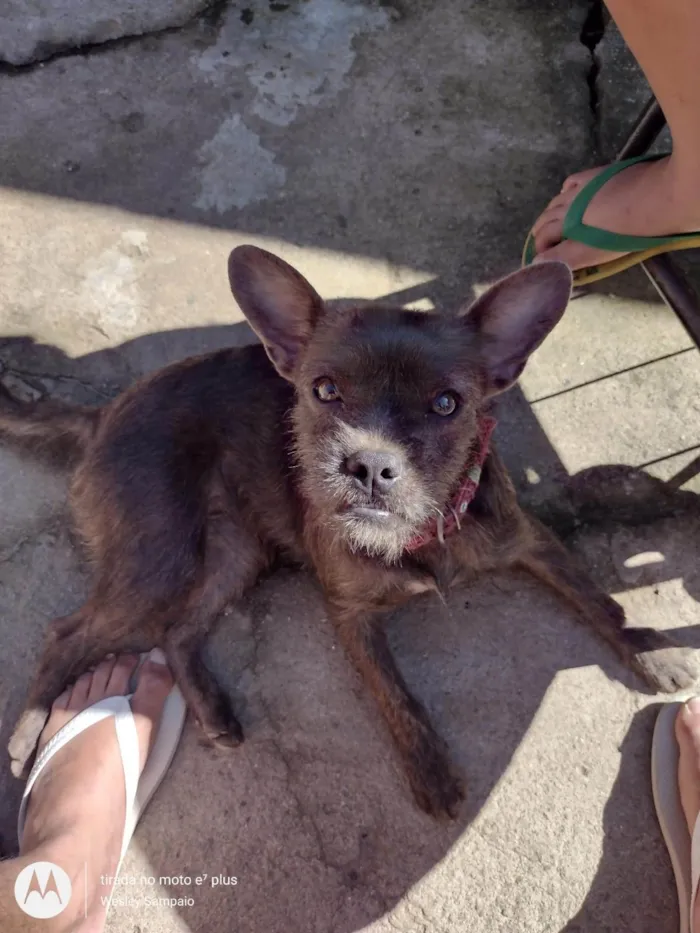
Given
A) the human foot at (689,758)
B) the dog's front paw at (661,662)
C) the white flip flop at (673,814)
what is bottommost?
the white flip flop at (673,814)

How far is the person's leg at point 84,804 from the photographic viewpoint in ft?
8.24

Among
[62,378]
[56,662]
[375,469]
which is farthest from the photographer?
[62,378]

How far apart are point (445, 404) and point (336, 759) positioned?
1523mm

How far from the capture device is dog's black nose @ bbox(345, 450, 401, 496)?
2115mm

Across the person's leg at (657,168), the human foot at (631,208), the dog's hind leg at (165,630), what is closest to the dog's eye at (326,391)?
the dog's hind leg at (165,630)

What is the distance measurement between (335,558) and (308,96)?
2.73 meters

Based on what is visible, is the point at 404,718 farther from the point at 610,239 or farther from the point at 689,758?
the point at 610,239

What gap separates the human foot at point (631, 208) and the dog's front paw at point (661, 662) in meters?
1.56

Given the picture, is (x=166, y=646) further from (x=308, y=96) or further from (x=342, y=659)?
(x=308, y=96)

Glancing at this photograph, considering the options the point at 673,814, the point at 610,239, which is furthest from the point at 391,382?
the point at 673,814

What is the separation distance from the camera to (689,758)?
2.65 metres

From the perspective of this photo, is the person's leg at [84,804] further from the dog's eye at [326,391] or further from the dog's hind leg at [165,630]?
the dog's eye at [326,391]

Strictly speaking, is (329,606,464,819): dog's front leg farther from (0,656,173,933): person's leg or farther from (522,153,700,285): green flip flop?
(522,153,700,285): green flip flop

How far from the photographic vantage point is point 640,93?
151 inches
